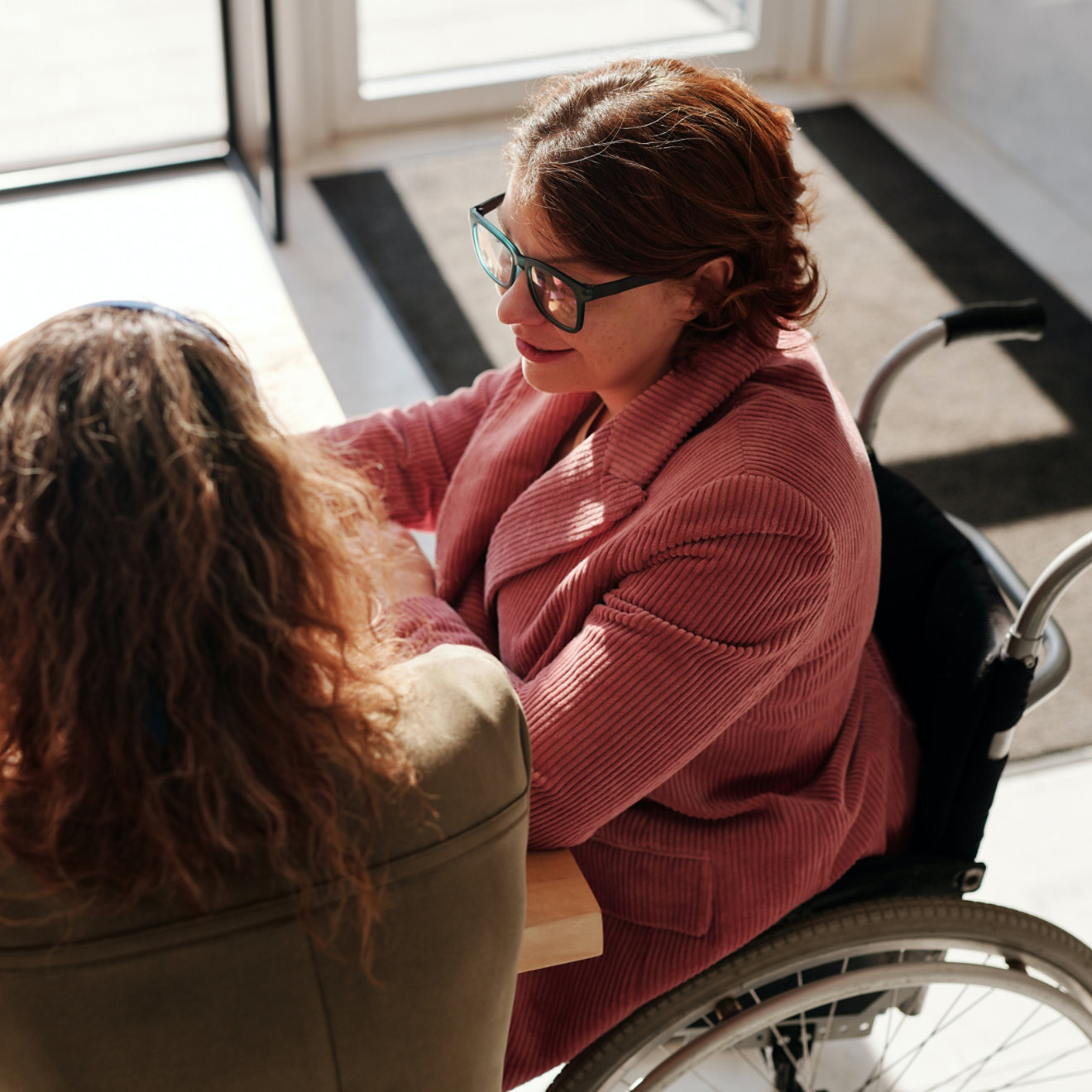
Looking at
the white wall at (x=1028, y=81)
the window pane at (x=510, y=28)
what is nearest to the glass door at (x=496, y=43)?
the window pane at (x=510, y=28)

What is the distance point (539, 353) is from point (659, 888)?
51 centimetres

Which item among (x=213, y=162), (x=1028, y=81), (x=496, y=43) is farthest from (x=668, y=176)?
(x=496, y=43)

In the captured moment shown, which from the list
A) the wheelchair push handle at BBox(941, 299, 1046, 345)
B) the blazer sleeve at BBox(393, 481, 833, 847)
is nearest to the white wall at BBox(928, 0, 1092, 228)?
the wheelchair push handle at BBox(941, 299, 1046, 345)

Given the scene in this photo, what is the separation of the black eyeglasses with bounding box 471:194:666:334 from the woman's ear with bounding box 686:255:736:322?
0.13ft

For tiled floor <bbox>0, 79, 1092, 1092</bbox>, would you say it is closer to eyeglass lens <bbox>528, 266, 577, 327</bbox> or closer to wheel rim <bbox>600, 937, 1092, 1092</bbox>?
wheel rim <bbox>600, 937, 1092, 1092</bbox>

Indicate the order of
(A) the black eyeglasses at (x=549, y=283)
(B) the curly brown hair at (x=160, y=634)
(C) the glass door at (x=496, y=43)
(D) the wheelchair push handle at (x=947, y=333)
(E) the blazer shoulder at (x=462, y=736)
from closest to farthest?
(B) the curly brown hair at (x=160, y=634) → (E) the blazer shoulder at (x=462, y=736) → (A) the black eyeglasses at (x=549, y=283) → (D) the wheelchair push handle at (x=947, y=333) → (C) the glass door at (x=496, y=43)

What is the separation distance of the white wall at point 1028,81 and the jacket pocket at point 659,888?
2.90 m

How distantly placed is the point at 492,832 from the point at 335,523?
22 cm

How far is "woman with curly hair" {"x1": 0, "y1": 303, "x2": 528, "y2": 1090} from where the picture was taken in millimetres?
767

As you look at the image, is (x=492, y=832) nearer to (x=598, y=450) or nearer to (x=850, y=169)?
(x=598, y=450)

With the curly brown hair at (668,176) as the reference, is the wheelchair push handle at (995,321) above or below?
below

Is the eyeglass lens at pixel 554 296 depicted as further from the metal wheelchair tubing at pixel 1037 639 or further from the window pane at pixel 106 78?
the window pane at pixel 106 78

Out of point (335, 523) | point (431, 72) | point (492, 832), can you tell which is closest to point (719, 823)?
point (492, 832)

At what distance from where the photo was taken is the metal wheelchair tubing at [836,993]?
128 centimetres
